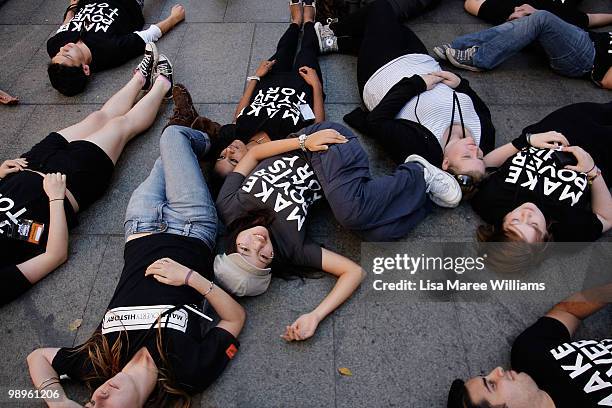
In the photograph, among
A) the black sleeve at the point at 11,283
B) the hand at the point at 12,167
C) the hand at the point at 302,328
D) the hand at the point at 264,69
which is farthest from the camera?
the hand at the point at 264,69

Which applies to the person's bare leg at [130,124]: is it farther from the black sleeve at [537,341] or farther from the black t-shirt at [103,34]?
the black sleeve at [537,341]

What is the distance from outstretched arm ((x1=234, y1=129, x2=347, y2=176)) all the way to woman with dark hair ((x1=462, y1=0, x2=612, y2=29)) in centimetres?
194

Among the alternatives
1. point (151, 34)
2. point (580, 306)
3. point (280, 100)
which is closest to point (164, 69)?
point (151, 34)

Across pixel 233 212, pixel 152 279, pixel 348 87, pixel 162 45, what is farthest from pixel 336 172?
pixel 162 45

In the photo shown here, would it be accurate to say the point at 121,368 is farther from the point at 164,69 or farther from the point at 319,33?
the point at 319,33

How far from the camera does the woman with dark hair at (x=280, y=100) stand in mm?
3326

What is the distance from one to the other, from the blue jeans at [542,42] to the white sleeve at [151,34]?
295 cm

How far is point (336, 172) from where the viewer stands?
9.31ft

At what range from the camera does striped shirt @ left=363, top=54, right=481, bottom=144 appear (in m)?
3.31

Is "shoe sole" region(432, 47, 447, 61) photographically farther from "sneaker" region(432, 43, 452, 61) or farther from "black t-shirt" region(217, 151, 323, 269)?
"black t-shirt" region(217, 151, 323, 269)

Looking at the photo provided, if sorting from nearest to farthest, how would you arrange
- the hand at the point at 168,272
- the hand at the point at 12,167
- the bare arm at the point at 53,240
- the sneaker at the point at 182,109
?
the hand at the point at 168,272
the bare arm at the point at 53,240
the hand at the point at 12,167
the sneaker at the point at 182,109

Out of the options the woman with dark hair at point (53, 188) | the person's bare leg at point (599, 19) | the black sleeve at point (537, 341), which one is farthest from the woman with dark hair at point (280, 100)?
the person's bare leg at point (599, 19)

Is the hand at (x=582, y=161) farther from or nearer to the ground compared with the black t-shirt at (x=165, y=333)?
farther from the ground

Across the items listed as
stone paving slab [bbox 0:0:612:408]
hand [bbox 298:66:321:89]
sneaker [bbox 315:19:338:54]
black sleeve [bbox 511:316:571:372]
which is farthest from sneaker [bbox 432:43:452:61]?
black sleeve [bbox 511:316:571:372]
